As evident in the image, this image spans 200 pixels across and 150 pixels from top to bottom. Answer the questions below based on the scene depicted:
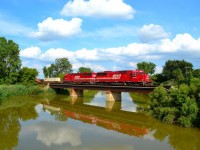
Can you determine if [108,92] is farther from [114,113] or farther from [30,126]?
[30,126]

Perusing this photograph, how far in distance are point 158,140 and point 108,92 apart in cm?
3852

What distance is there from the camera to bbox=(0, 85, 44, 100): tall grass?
82375 millimetres

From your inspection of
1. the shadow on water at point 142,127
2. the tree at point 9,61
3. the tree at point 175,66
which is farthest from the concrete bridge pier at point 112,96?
the tree at point 175,66

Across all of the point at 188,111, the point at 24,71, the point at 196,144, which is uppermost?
the point at 24,71

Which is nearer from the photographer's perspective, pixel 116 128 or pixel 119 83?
pixel 116 128

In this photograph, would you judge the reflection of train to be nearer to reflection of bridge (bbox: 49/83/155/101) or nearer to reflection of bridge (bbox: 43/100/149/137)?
reflection of bridge (bbox: 43/100/149/137)

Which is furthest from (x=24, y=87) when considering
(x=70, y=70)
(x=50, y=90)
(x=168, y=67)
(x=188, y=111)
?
(x=70, y=70)

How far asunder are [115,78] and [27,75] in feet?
129

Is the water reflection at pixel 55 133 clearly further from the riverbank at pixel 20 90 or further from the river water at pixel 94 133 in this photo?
the riverbank at pixel 20 90

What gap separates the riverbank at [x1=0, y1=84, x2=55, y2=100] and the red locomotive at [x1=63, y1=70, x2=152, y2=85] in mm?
10738

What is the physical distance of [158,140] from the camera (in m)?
32.5

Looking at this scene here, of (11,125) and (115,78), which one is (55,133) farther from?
(115,78)

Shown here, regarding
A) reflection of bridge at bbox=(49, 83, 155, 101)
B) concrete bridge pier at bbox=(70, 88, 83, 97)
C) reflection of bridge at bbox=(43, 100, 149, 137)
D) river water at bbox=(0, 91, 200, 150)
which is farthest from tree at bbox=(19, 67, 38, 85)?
river water at bbox=(0, 91, 200, 150)

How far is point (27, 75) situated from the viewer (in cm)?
10131
